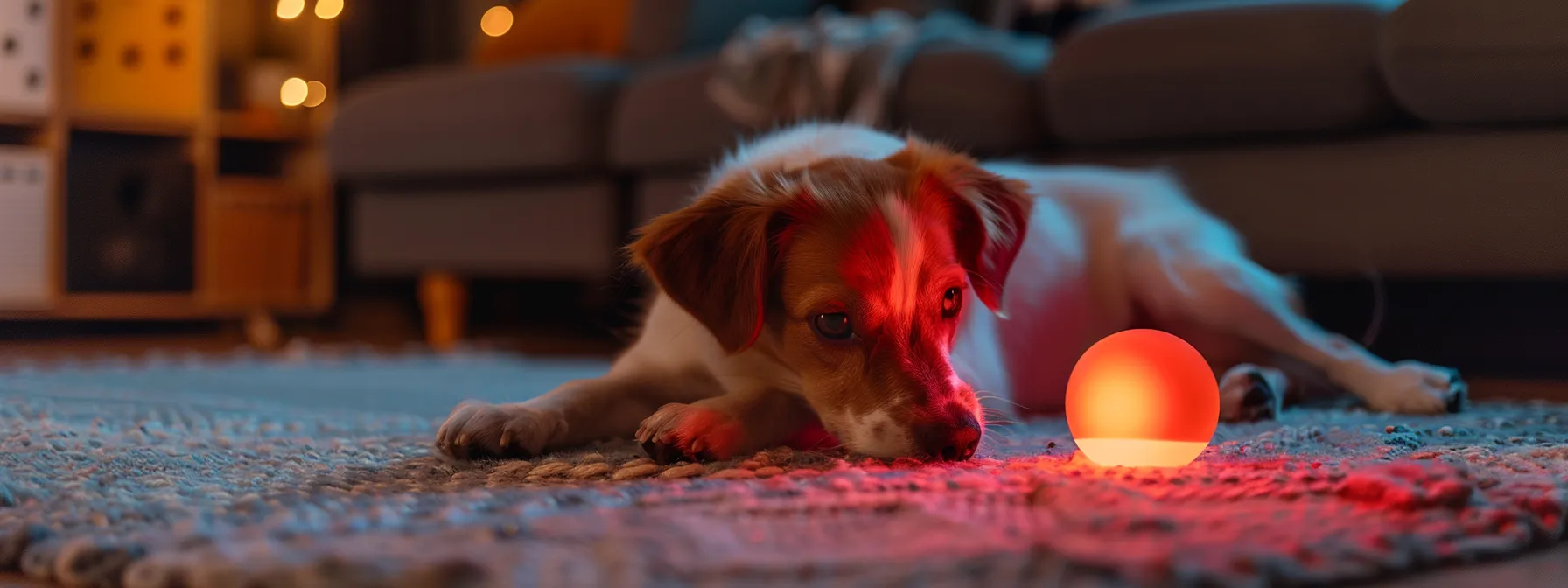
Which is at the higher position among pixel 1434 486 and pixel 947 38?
pixel 947 38

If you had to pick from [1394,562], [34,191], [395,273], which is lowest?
[1394,562]

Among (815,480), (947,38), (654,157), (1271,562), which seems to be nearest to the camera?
(1271,562)

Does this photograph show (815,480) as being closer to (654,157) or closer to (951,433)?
(951,433)

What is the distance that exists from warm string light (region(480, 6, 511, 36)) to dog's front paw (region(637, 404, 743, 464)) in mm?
4585

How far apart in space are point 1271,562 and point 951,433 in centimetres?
56

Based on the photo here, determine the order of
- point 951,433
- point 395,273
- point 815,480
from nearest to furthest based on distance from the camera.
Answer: point 815,480, point 951,433, point 395,273

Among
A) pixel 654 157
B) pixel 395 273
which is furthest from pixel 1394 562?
pixel 395 273

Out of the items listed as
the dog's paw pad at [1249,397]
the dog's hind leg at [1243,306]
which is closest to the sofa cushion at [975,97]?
the dog's hind leg at [1243,306]

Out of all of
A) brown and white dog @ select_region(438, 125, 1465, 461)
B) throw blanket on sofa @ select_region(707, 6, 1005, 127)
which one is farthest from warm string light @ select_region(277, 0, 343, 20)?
brown and white dog @ select_region(438, 125, 1465, 461)

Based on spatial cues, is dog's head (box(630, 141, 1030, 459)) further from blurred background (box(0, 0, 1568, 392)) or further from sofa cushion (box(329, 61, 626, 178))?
sofa cushion (box(329, 61, 626, 178))

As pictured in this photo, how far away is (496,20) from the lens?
5988 mm

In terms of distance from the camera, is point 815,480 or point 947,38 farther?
point 947,38

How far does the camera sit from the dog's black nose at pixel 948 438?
152 centimetres

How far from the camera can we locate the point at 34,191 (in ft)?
15.5
